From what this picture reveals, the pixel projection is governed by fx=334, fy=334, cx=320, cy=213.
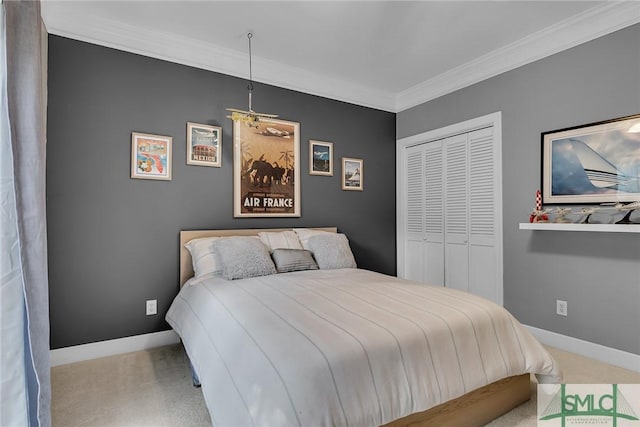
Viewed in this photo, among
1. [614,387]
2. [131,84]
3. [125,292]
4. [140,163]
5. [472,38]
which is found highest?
[472,38]

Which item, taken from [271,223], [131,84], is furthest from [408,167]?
[131,84]

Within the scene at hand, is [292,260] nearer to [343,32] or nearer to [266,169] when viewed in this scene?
[266,169]

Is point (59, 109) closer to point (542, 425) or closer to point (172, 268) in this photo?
point (172, 268)

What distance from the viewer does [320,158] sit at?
151 inches

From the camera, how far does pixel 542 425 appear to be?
5.81ft

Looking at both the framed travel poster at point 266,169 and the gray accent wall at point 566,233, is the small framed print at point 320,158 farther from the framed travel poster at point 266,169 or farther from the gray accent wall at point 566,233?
the gray accent wall at point 566,233

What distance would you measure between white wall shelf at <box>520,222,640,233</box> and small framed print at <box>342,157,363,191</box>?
1820 mm

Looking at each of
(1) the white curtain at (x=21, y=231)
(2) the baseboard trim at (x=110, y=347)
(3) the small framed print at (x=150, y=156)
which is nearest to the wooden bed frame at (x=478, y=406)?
(1) the white curtain at (x=21, y=231)

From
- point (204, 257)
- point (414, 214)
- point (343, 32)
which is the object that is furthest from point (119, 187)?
point (414, 214)

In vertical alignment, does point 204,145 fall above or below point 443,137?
below

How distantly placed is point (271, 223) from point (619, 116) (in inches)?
120

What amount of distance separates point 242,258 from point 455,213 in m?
2.46

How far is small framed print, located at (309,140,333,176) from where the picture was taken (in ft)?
12.4

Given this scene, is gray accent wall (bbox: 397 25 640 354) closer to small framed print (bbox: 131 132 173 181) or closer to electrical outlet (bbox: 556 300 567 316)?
electrical outlet (bbox: 556 300 567 316)
